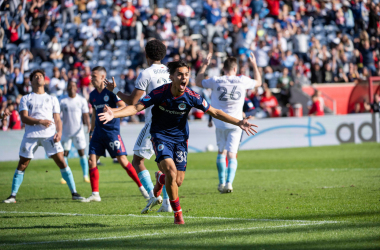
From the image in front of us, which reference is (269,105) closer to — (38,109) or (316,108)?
(316,108)

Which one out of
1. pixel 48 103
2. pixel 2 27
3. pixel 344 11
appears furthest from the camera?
pixel 344 11

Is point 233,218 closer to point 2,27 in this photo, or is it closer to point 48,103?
point 48,103

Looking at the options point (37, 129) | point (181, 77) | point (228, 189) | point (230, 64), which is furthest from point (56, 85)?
point (181, 77)

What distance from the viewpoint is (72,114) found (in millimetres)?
13875

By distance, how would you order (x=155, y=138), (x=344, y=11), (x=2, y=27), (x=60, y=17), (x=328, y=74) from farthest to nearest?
(x=344, y=11) → (x=328, y=74) → (x=60, y=17) → (x=2, y=27) → (x=155, y=138)

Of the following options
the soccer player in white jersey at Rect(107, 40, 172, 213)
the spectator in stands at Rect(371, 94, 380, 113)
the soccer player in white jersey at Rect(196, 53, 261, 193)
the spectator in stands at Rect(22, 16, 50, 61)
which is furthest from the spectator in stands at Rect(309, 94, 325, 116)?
the soccer player in white jersey at Rect(107, 40, 172, 213)

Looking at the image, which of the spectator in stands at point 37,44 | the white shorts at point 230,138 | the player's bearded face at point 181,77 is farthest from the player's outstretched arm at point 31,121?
the spectator in stands at point 37,44

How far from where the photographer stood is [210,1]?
2706cm

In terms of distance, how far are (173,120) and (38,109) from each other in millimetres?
3830

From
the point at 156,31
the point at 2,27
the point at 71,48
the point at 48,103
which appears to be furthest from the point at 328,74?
the point at 48,103

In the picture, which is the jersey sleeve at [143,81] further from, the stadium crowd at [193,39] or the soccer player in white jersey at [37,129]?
the stadium crowd at [193,39]

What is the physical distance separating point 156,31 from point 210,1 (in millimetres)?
Result: 4147

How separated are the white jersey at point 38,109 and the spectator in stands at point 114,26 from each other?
15.1 metres

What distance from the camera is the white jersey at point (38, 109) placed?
375 inches
